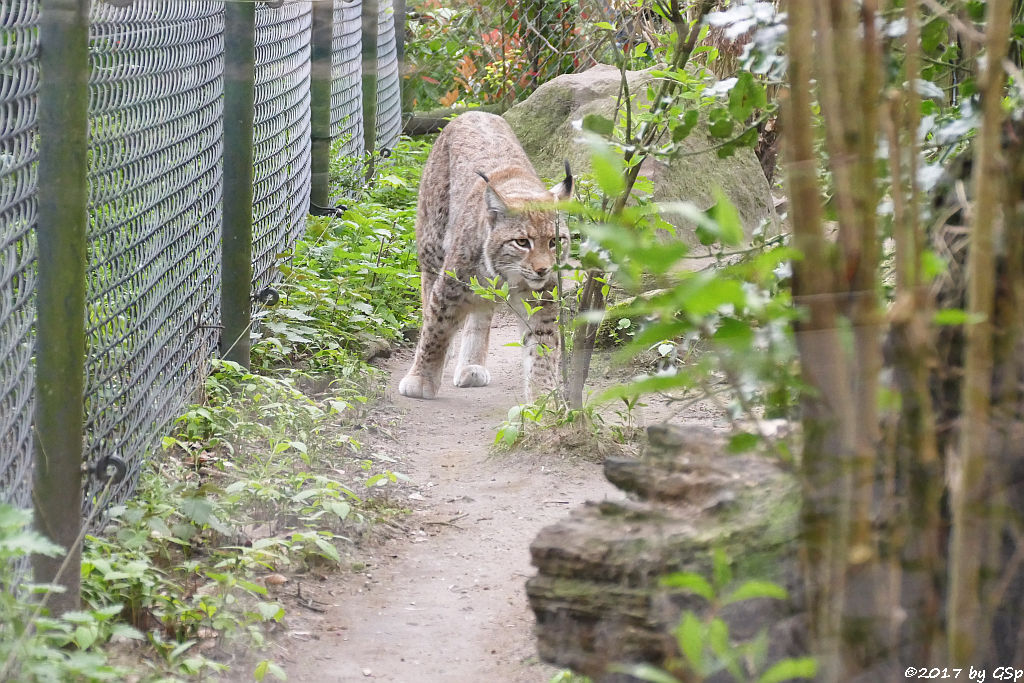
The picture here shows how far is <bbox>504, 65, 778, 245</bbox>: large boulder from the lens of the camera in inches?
295

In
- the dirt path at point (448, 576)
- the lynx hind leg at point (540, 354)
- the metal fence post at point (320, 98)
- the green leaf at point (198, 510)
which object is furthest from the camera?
the metal fence post at point (320, 98)

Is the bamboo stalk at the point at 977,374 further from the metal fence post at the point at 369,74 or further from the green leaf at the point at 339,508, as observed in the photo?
the metal fence post at the point at 369,74

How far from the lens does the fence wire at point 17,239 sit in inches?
97.5

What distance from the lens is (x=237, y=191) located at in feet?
16.1

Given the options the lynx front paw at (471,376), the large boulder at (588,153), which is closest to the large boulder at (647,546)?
the lynx front paw at (471,376)

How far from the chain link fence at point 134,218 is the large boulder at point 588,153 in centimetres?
277

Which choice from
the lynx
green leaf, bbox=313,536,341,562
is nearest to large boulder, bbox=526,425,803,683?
green leaf, bbox=313,536,341,562

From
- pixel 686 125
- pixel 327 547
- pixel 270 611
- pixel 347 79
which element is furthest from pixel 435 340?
pixel 686 125

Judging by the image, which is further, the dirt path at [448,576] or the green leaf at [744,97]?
the dirt path at [448,576]

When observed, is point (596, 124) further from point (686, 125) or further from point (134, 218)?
point (134, 218)

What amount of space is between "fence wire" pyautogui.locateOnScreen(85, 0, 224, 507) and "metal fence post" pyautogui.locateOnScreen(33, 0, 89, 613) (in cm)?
37

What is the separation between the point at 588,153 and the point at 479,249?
209 cm

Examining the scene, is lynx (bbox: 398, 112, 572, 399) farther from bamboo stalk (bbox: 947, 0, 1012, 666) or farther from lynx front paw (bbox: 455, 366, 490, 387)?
bamboo stalk (bbox: 947, 0, 1012, 666)

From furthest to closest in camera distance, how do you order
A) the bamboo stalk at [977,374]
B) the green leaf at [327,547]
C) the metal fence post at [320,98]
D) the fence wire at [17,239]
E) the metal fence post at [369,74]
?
the metal fence post at [369,74], the metal fence post at [320,98], the green leaf at [327,547], the fence wire at [17,239], the bamboo stalk at [977,374]
